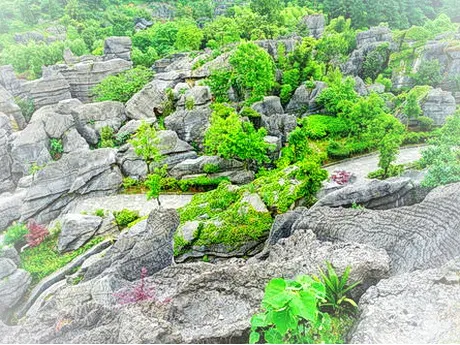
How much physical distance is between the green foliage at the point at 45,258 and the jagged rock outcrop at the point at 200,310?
516 cm

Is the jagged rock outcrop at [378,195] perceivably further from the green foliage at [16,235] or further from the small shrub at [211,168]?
the green foliage at [16,235]

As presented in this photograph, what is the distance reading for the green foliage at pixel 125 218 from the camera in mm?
12578

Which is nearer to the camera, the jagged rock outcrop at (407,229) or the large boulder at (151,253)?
the jagged rock outcrop at (407,229)

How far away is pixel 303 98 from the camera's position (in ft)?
66.3

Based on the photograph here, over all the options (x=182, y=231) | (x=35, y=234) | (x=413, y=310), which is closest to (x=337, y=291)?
(x=413, y=310)

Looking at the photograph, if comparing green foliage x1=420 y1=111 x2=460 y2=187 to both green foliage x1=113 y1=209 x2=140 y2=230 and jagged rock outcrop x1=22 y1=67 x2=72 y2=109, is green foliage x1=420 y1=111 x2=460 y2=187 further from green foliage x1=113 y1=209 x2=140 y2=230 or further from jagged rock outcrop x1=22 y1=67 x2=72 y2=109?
jagged rock outcrop x1=22 y1=67 x2=72 y2=109

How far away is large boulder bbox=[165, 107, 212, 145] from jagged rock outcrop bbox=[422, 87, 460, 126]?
10.8 m

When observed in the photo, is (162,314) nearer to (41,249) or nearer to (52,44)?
(41,249)

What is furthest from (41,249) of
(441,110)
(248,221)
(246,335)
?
(441,110)

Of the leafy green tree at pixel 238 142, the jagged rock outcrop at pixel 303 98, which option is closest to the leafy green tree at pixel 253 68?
the jagged rock outcrop at pixel 303 98

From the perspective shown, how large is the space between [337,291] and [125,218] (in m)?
9.59

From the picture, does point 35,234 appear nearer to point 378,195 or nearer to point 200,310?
point 200,310

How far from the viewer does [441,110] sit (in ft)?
56.5

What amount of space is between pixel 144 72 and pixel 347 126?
43.1ft
